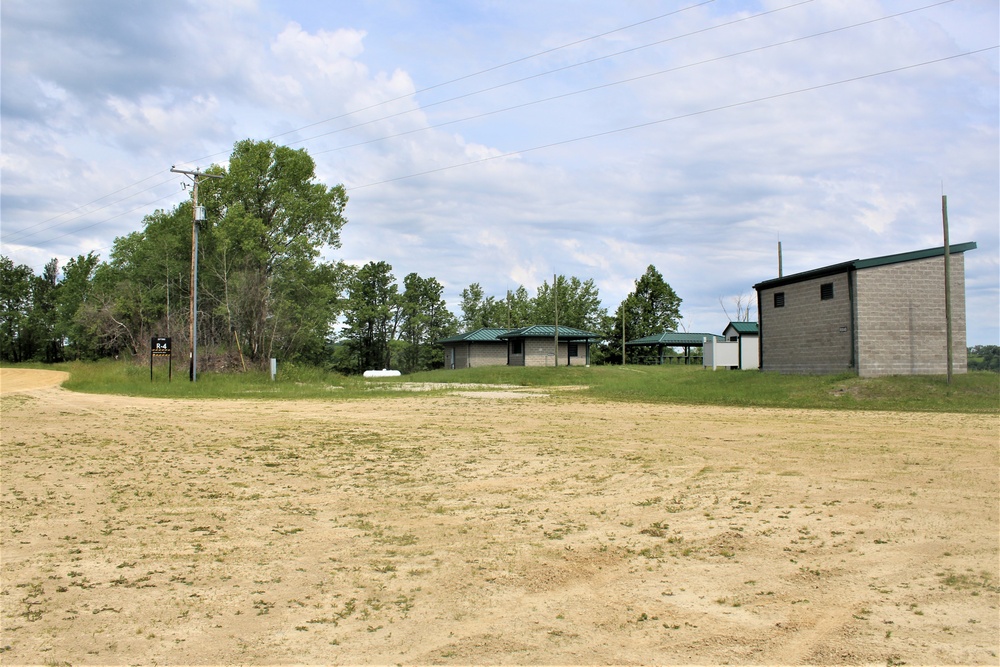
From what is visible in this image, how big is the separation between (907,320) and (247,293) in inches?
1307

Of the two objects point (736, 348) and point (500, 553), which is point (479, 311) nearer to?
point (736, 348)

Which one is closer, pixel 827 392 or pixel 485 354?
pixel 827 392

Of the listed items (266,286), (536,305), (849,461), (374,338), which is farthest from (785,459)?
(536,305)

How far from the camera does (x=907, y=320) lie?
84.3 feet

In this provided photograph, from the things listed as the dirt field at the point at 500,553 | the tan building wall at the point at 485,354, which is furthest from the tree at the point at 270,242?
the dirt field at the point at 500,553

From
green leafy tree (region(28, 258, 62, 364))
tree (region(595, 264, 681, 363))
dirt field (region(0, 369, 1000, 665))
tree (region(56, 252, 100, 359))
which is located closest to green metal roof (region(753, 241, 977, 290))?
dirt field (region(0, 369, 1000, 665))

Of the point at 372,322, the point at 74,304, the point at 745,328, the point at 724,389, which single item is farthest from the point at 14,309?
the point at 724,389

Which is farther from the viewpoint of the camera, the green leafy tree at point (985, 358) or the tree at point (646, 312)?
the tree at point (646, 312)

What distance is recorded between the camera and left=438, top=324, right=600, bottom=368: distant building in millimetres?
53531

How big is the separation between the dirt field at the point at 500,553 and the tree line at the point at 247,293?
100 feet

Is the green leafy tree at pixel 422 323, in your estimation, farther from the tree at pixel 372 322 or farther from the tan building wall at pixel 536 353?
the tan building wall at pixel 536 353

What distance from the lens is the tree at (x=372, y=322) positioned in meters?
71.6

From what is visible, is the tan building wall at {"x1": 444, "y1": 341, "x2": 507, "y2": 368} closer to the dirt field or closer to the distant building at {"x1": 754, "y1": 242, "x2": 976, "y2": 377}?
the distant building at {"x1": 754, "y1": 242, "x2": 976, "y2": 377}

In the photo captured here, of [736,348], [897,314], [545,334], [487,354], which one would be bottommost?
[487,354]
